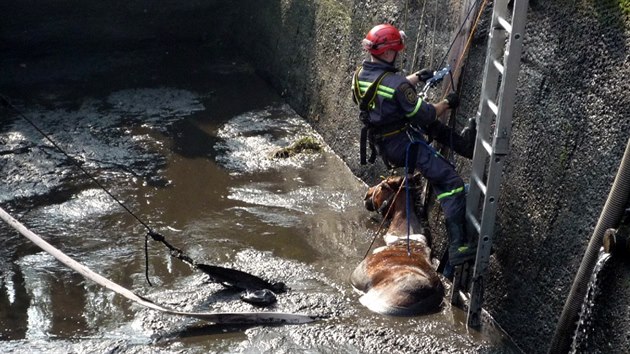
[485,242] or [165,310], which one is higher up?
[485,242]

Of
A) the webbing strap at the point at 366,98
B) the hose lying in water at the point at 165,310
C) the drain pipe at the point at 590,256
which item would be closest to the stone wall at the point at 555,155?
the drain pipe at the point at 590,256

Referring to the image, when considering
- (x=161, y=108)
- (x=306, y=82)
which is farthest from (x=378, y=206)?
(x=161, y=108)

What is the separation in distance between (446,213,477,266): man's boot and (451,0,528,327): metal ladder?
0.08m

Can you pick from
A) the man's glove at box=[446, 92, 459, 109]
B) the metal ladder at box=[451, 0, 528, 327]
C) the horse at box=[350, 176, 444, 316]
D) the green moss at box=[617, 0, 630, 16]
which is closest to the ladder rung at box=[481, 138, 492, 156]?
the metal ladder at box=[451, 0, 528, 327]

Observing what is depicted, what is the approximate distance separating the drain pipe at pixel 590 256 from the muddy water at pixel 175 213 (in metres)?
0.88

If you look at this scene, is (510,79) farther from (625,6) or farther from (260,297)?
(260,297)

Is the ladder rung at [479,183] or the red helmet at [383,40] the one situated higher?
the red helmet at [383,40]

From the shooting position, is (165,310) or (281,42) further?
(281,42)

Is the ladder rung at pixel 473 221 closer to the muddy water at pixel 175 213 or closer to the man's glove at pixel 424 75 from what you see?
the muddy water at pixel 175 213

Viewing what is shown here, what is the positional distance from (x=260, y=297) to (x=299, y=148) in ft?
12.1

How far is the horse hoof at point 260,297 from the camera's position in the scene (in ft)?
24.0

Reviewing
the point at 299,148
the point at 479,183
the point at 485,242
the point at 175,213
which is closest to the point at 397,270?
the point at 485,242

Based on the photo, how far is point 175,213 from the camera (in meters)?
9.16

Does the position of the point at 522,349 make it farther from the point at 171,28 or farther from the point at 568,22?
the point at 171,28
